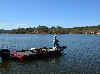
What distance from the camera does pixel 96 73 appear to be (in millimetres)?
12211

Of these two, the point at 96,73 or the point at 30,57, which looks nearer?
the point at 96,73

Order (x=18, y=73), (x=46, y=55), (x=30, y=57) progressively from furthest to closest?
(x=46, y=55)
(x=30, y=57)
(x=18, y=73)

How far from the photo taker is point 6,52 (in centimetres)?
1562

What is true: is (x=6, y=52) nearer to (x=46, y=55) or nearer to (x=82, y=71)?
(x=46, y=55)

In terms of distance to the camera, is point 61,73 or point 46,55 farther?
point 46,55

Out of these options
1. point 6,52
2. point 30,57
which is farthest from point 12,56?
point 30,57

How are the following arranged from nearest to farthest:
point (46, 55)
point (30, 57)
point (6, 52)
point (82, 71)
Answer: point (82, 71) < point (6, 52) < point (30, 57) < point (46, 55)

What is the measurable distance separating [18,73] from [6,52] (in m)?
5.01

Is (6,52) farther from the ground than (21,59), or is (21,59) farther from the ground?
(6,52)

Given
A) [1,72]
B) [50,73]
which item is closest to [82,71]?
[50,73]

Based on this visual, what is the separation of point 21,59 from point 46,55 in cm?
482

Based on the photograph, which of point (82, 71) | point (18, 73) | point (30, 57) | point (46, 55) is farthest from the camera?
point (46, 55)

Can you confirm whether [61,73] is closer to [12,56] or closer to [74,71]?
[74,71]

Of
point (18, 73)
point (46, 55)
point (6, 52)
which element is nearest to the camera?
point (18, 73)
